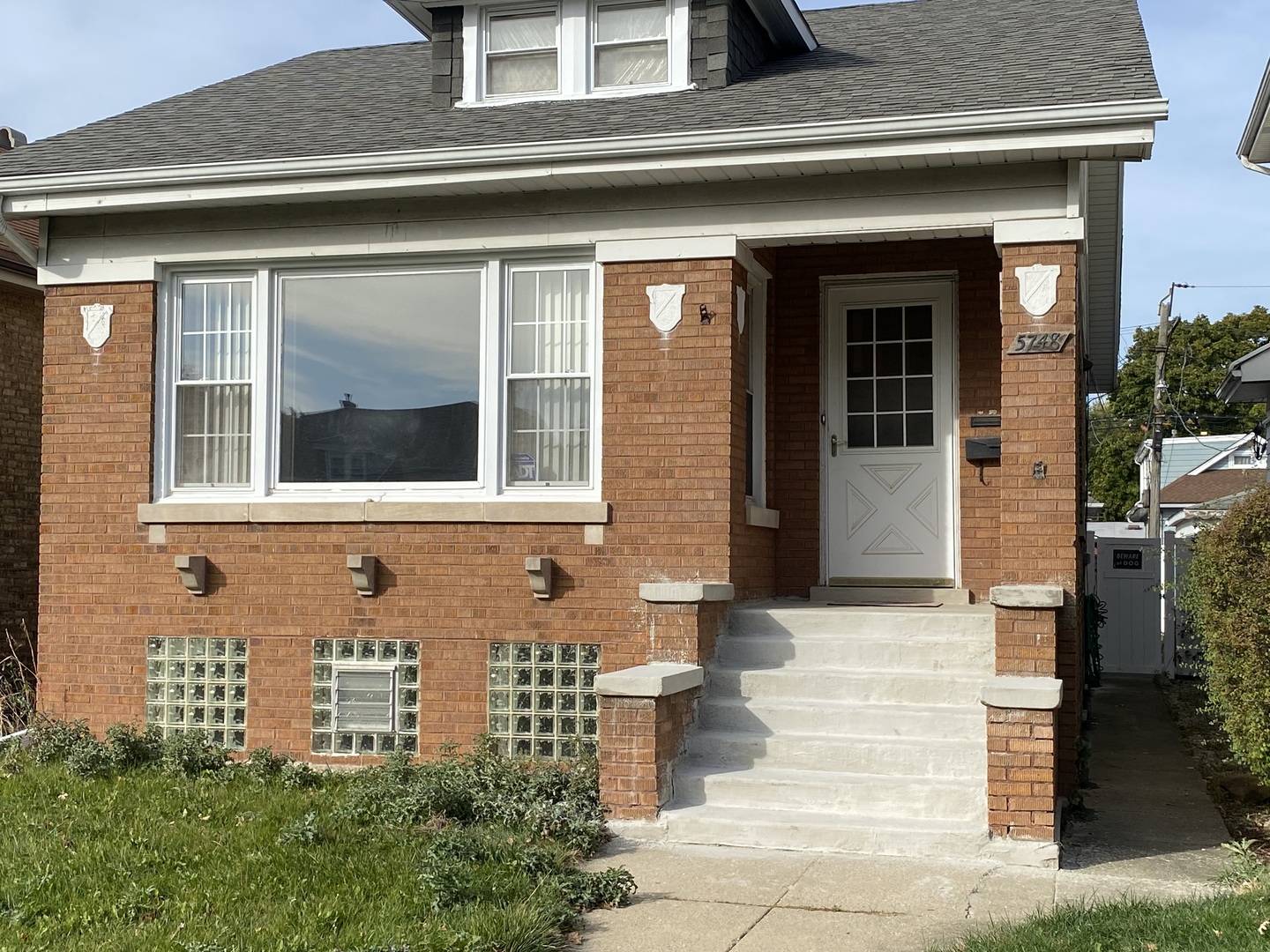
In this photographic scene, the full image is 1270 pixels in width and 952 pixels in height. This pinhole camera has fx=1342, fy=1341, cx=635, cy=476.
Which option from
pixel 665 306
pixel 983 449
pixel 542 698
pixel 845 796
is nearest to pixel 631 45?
pixel 665 306

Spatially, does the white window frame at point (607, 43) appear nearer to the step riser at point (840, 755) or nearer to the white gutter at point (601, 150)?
the white gutter at point (601, 150)

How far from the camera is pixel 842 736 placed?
313 inches

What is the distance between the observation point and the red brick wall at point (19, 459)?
13227 millimetres

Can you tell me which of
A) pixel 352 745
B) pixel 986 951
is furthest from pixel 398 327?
pixel 986 951

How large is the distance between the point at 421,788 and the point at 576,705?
6.01 feet

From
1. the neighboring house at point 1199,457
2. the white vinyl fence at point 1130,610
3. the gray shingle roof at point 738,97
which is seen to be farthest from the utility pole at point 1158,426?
the gray shingle roof at point 738,97

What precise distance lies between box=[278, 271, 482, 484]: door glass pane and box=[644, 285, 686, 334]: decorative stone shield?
130 centimetres

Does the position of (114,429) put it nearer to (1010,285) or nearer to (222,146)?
(222,146)

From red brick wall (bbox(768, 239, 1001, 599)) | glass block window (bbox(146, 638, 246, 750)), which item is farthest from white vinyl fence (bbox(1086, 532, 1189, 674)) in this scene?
glass block window (bbox(146, 638, 246, 750))

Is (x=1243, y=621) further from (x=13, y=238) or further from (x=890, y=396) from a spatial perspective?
(x=13, y=238)

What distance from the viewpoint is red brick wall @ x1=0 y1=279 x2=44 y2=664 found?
1323cm

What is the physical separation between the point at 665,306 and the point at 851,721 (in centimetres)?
303

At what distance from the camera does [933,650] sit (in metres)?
8.34

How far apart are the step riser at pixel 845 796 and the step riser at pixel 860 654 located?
1005 mm
